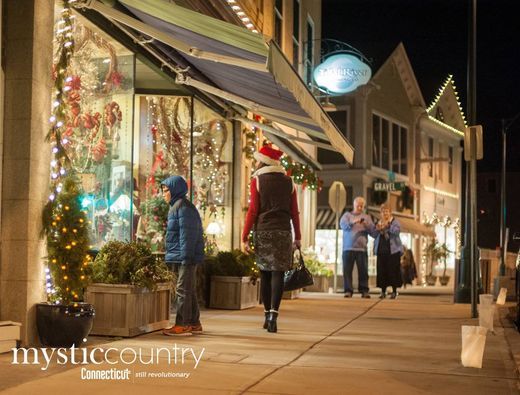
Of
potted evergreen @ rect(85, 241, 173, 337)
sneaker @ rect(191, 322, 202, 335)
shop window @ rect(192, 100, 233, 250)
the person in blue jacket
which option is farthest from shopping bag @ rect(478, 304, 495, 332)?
the person in blue jacket

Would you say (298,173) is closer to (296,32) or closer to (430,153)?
(296,32)

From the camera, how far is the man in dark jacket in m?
8.92

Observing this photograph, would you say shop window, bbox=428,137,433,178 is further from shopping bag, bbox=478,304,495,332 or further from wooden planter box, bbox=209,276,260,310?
shopping bag, bbox=478,304,495,332

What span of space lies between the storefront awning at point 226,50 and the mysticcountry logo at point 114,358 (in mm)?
2842

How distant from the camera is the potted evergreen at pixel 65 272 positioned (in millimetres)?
7516

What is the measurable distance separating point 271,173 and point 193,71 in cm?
373

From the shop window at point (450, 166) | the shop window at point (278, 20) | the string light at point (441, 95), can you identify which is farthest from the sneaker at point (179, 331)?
the shop window at point (450, 166)

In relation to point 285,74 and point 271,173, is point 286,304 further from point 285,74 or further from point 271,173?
point 285,74

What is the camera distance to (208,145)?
14883mm

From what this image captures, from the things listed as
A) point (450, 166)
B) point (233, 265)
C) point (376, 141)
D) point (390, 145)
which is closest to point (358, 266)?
point (233, 265)

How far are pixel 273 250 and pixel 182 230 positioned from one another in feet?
3.48

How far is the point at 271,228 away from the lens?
31.0ft

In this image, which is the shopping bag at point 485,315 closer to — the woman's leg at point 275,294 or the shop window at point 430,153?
the woman's leg at point 275,294

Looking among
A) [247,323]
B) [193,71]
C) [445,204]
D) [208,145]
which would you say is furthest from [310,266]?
[445,204]
